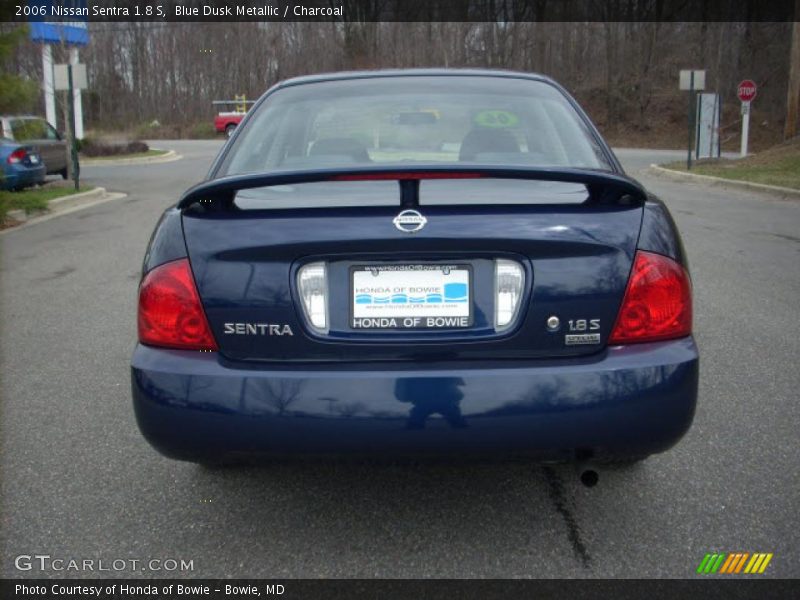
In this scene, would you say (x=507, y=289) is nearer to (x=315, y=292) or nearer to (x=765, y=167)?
(x=315, y=292)

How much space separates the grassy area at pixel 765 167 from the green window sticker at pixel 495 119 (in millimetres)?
13719

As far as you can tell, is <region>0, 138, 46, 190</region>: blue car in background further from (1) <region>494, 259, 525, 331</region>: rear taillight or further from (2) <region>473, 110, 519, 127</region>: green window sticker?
(1) <region>494, 259, 525, 331</region>: rear taillight

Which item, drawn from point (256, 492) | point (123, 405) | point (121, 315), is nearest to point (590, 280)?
point (256, 492)

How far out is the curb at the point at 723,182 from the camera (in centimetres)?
1491

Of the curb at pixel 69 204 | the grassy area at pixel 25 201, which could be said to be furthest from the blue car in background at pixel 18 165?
the curb at pixel 69 204

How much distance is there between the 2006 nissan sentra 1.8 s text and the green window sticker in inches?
34.9

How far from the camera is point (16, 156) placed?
1488cm

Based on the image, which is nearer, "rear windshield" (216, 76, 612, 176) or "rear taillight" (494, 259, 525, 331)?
"rear taillight" (494, 259, 525, 331)

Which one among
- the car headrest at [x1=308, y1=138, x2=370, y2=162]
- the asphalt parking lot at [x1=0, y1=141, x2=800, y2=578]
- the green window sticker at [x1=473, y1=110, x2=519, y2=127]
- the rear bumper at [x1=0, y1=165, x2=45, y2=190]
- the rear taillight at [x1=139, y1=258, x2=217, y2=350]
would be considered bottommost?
the asphalt parking lot at [x1=0, y1=141, x2=800, y2=578]

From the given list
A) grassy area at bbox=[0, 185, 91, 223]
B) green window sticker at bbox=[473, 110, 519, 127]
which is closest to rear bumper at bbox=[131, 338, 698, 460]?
green window sticker at bbox=[473, 110, 519, 127]

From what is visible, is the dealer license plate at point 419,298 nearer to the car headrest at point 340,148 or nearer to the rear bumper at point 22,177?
the car headrest at point 340,148

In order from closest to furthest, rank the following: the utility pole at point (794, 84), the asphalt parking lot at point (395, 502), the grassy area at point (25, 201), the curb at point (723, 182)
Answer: the asphalt parking lot at point (395, 502) → the grassy area at point (25, 201) → the curb at point (723, 182) → the utility pole at point (794, 84)

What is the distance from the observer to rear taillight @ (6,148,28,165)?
14703mm

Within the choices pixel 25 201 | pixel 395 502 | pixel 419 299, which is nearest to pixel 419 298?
pixel 419 299
